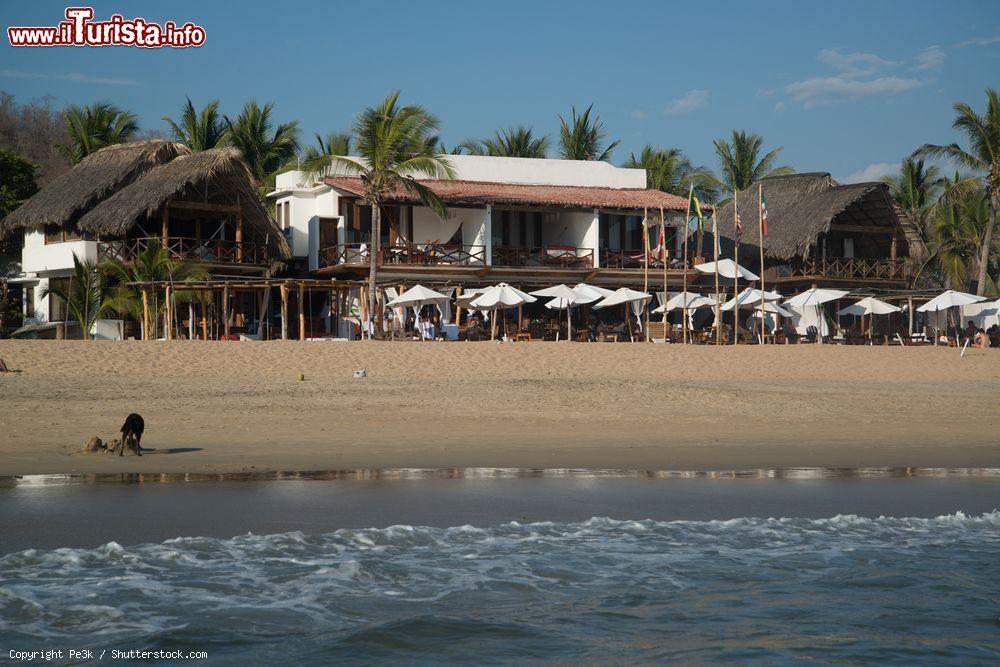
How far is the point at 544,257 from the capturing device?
3184 centimetres

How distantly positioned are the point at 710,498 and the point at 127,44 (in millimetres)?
19452

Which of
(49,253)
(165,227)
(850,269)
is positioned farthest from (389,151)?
(850,269)

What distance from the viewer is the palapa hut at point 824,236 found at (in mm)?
35719

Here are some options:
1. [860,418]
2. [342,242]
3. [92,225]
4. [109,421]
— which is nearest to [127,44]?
[92,225]

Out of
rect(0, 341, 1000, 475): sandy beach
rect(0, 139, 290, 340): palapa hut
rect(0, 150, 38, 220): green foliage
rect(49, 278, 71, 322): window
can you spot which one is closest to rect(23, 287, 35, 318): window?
rect(0, 139, 290, 340): palapa hut

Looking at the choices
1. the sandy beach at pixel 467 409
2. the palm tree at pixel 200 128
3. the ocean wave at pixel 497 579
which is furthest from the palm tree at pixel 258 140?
the ocean wave at pixel 497 579

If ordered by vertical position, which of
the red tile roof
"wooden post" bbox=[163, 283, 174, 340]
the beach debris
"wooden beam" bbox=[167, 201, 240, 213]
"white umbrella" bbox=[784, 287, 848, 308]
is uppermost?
the red tile roof

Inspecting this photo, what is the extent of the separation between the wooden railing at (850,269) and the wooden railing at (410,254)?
41.1 feet

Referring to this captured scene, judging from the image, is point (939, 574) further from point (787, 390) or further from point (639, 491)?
point (787, 390)

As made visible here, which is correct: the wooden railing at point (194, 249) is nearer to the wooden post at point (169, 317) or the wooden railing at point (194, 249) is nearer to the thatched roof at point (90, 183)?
the thatched roof at point (90, 183)

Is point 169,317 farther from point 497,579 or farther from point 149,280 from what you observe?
point 497,579

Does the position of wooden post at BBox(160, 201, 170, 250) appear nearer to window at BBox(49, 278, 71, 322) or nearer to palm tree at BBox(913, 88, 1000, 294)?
window at BBox(49, 278, 71, 322)

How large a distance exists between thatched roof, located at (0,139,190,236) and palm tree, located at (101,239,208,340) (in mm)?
3870

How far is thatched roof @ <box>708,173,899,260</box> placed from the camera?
3538cm
